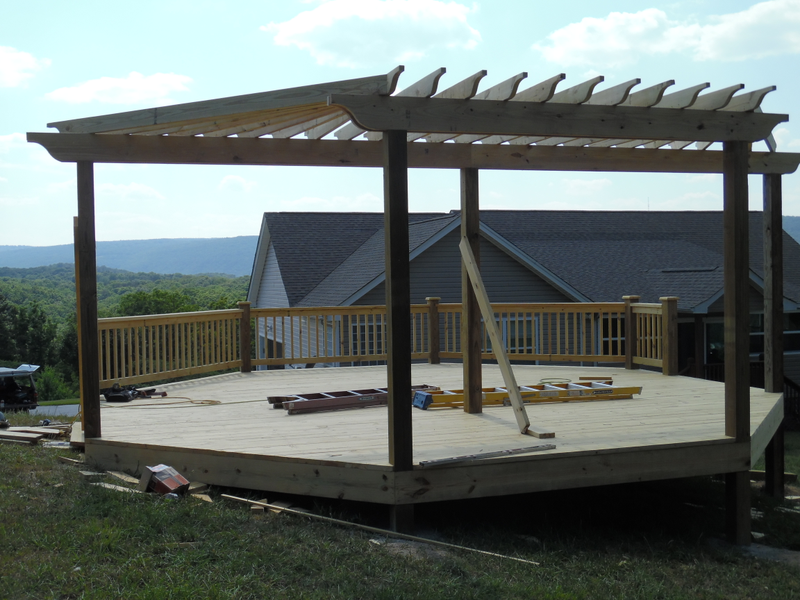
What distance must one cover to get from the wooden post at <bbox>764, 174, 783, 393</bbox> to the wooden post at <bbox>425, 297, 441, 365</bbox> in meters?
4.31

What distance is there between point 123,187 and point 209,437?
93013mm

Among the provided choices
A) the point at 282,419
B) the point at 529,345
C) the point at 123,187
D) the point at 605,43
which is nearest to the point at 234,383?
the point at 282,419

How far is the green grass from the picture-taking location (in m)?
3.54


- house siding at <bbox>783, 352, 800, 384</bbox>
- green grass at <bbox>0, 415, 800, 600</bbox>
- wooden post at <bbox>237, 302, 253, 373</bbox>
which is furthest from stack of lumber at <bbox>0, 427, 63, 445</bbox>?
house siding at <bbox>783, 352, 800, 384</bbox>

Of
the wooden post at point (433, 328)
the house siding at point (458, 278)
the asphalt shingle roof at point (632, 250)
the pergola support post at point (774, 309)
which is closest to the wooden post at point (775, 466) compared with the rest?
the pergola support post at point (774, 309)

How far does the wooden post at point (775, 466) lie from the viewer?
25.9ft

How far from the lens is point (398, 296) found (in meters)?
4.58

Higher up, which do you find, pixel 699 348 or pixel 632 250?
pixel 632 250

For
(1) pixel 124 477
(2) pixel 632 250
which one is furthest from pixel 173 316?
(2) pixel 632 250

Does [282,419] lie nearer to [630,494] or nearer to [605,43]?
[630,494]

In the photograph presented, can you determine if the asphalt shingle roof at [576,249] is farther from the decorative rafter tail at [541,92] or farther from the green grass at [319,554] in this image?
the decorative rafter tail at [541,92]

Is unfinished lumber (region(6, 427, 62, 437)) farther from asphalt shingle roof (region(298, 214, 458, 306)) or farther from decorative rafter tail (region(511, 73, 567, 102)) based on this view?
asphalt shingle roof (region(298, 214, 458, 306))

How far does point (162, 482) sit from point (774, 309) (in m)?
6.66

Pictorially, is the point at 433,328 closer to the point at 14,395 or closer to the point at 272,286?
the point at 272,286
